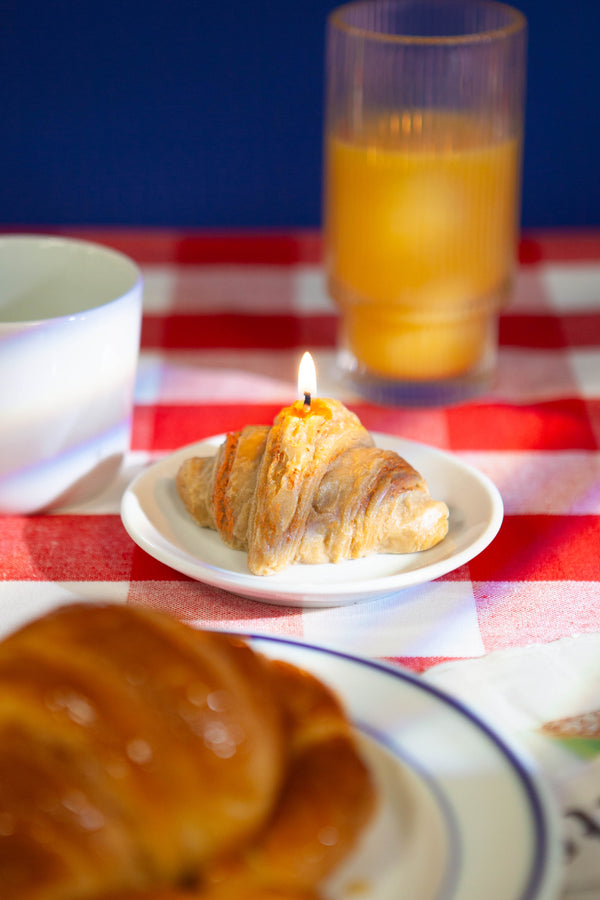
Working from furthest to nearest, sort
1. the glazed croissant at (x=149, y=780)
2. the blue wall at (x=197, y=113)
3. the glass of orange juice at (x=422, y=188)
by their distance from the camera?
1. the blue wall at (x=197, y=113)
2. the glass of orange juice at (x=422, y=188)
3. the glazed croissant at (x=149, y=780)

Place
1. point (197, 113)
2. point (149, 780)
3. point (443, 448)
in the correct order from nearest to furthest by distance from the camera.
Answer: point (149, 780) < point (443, 448) < point (197, 113)

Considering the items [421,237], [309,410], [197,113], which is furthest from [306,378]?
[197,113]

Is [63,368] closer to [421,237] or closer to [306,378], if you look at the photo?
[306,378]

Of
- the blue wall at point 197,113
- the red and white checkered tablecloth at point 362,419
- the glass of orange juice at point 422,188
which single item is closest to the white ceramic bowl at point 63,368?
the red and white checkered tablecloth at point 362,419

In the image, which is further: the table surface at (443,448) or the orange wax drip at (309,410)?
the orange wax drip at (309,410)

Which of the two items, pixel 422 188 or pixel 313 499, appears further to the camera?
pixel 422 188

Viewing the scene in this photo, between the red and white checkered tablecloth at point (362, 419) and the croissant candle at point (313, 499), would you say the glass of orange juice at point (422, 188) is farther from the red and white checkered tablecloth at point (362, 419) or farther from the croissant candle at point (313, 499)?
the croissant candle at point (313, 499)

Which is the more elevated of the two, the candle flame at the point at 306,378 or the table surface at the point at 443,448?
the candle flame at the point at 306,378

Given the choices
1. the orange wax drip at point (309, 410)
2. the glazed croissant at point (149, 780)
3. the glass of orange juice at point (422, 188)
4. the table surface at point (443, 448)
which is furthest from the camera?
the glass of orange juice at point (422, 188)

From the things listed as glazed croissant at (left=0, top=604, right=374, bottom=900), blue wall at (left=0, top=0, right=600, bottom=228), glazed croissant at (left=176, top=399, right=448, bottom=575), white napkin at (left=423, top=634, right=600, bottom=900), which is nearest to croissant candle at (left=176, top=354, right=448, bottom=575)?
glazed croissant at (left=176, top=399, right=448, bottom=575)
